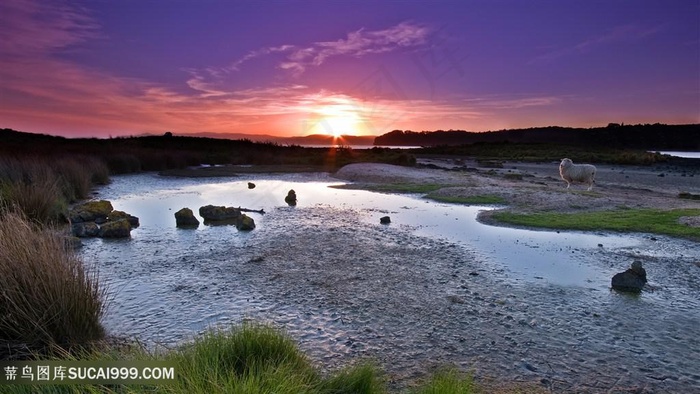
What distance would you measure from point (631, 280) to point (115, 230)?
36.2ft

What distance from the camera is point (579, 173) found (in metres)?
22.0

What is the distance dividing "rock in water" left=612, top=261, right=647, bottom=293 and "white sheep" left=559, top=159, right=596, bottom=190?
16.5 meters

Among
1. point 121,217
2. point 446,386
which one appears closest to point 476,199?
point 121,217

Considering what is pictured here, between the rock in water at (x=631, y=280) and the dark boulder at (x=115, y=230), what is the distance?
10626 mm

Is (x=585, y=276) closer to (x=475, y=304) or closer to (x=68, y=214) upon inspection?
(x=475, y=304)

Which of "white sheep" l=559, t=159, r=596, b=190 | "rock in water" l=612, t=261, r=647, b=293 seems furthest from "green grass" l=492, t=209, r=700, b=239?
"white sheep" l=559, t=159, r=596, b=190

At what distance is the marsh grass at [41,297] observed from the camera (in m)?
4.15

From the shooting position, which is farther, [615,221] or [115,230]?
[615,221]

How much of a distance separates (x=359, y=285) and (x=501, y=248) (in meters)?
4.46

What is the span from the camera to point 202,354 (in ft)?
11.5

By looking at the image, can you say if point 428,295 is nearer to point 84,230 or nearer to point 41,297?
point 41,297

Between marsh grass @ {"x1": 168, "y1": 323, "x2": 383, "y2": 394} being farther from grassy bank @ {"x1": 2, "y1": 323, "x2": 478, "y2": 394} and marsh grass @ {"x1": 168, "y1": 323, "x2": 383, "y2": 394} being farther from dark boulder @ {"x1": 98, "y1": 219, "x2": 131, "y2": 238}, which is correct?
dark boulder @ {"x1": 98, "y1": 219, "x2": 131, "y2": 238}

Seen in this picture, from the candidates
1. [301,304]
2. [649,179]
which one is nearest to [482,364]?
[301,304]

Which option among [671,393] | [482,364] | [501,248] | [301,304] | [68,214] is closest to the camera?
[671,393]
